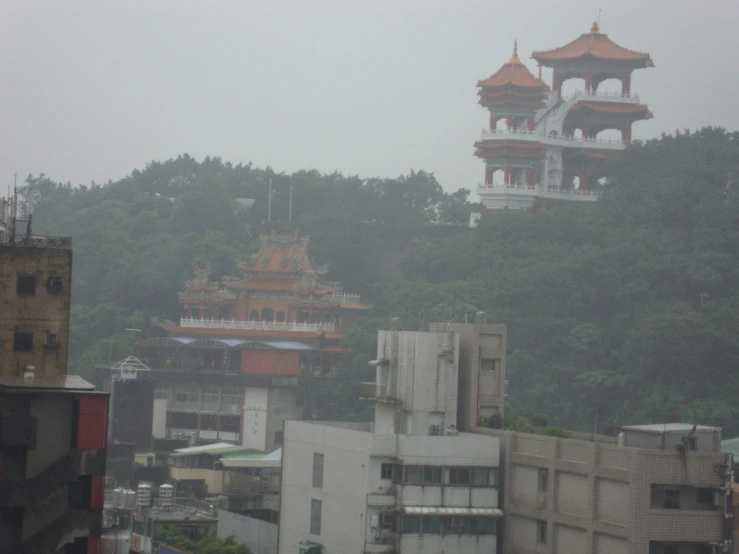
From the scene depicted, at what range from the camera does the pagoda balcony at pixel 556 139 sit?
8969 cm

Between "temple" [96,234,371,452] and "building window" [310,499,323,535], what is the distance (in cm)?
3124

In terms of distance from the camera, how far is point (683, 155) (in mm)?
83375

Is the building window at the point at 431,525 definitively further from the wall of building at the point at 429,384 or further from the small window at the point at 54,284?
the small window at the point at 54,284

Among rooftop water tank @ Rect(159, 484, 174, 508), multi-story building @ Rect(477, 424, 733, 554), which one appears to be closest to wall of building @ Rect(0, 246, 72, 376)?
multi-story building @ Rect(477, 424, 733, 554)

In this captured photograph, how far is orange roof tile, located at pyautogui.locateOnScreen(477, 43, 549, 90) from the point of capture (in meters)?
91.1

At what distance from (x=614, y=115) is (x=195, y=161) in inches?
1491

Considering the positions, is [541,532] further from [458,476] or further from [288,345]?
[288,345]

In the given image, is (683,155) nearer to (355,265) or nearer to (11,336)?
(355,265)

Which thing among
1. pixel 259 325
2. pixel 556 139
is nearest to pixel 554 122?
pixel 556 139

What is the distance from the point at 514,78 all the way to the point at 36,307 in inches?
2529

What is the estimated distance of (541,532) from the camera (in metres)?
34.6

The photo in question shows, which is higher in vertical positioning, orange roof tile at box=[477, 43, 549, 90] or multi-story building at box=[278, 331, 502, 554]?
orange roof tile at box=[477, 43, 549, 90]

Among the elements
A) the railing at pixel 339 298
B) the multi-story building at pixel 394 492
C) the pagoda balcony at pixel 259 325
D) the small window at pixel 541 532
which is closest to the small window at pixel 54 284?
the multi-story building at pixel 394 492

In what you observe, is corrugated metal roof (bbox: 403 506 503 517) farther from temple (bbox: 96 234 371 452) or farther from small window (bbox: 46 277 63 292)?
temple (bbox: 96 234 371 452)
